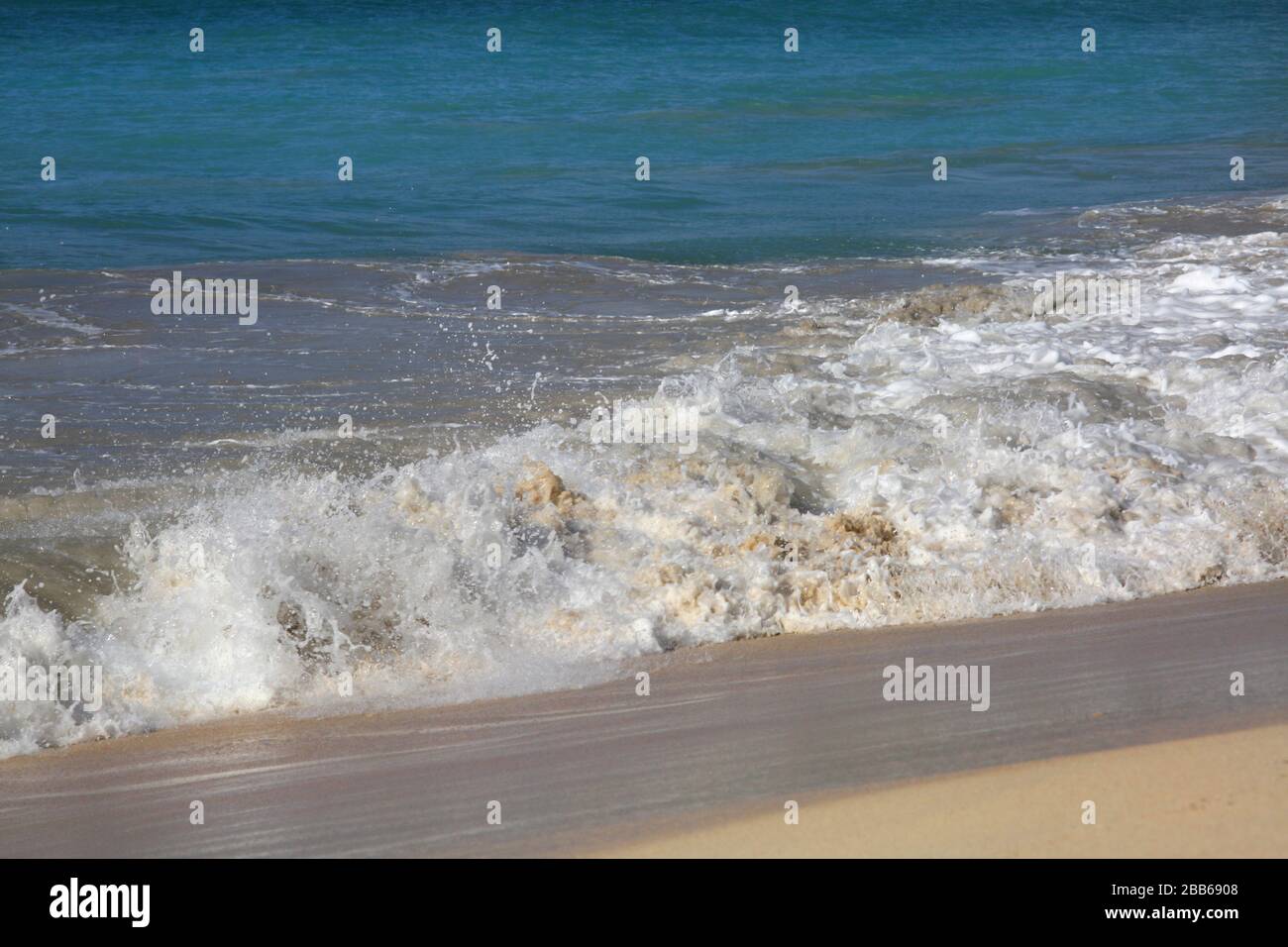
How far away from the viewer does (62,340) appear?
31.8ft


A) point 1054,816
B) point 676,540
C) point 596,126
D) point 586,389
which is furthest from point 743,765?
point 596,126

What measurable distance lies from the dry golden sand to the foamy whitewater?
1.33 metres

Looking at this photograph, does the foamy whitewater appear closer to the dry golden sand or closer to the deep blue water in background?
the dry golden sand

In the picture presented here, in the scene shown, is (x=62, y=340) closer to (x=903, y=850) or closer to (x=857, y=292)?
(x=857, y=292)

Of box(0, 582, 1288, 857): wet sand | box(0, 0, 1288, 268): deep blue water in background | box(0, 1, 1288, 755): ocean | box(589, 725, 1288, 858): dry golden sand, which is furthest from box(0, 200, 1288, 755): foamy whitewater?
box(0, 0, 1288, 268): deep blue water in background

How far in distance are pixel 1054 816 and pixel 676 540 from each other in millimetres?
2513

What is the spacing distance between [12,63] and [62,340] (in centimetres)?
1759

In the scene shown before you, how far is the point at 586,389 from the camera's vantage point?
8508mm

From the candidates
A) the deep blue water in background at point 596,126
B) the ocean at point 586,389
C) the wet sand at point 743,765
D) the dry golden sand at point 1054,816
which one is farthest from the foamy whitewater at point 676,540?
the deep blue water in background at point 596,126

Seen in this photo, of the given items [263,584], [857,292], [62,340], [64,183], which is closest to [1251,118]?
[857,292]

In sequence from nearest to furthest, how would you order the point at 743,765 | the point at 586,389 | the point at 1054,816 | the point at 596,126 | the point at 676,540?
the point at 1054,816 < the point at 743,765 < the point at 676,540 < the point at 586,389 < the point at 596,126

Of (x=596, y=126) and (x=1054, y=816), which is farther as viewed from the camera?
(x=596, y=126)

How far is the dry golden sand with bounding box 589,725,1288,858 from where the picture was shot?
3859mm

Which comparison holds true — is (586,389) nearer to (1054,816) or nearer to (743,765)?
(743,765)
